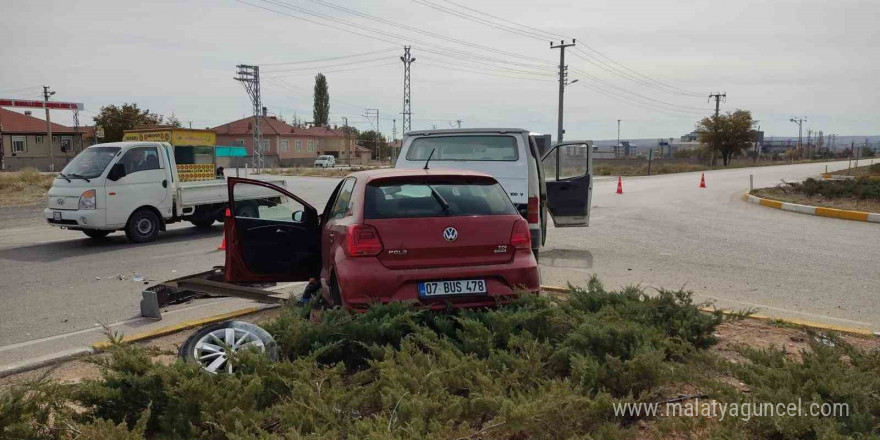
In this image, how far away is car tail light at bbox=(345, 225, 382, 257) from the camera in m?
4.82

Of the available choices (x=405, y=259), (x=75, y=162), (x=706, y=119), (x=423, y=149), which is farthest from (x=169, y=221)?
(x=706, y=119)

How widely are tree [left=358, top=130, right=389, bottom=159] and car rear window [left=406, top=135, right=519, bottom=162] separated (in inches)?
4107

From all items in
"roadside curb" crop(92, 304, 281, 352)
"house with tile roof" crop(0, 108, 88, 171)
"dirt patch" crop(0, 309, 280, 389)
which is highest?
"house with tile roof" crop(0, 108, 88, 171)

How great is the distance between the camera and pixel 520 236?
5.15 metres

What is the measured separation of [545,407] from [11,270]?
9274 millimetres

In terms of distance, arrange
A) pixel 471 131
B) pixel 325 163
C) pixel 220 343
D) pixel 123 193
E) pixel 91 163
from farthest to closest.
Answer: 1. pixel 325 163
2. pixel 91 163
3. pixel 123 193
4. pixel 471 131
5. pixel 220 343

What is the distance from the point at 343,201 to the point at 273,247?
848 mm

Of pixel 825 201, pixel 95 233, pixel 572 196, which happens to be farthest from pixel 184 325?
pixel 825 201

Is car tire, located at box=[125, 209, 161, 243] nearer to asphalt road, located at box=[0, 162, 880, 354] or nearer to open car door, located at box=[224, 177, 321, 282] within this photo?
asphalt road, located at box=[0, 162, 880, 354]

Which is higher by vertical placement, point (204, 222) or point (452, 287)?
point (452, 287)

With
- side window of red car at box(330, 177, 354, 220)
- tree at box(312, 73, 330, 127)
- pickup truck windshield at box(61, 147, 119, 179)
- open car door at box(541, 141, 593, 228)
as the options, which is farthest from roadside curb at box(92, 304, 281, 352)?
tree at box(312, 73, 330, 127)

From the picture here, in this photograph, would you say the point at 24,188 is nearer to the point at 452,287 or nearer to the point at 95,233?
the point at 95,233

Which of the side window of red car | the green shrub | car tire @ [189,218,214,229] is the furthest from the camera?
car tire @ [189,218,214,229]

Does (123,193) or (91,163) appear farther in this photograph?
(91,163)
